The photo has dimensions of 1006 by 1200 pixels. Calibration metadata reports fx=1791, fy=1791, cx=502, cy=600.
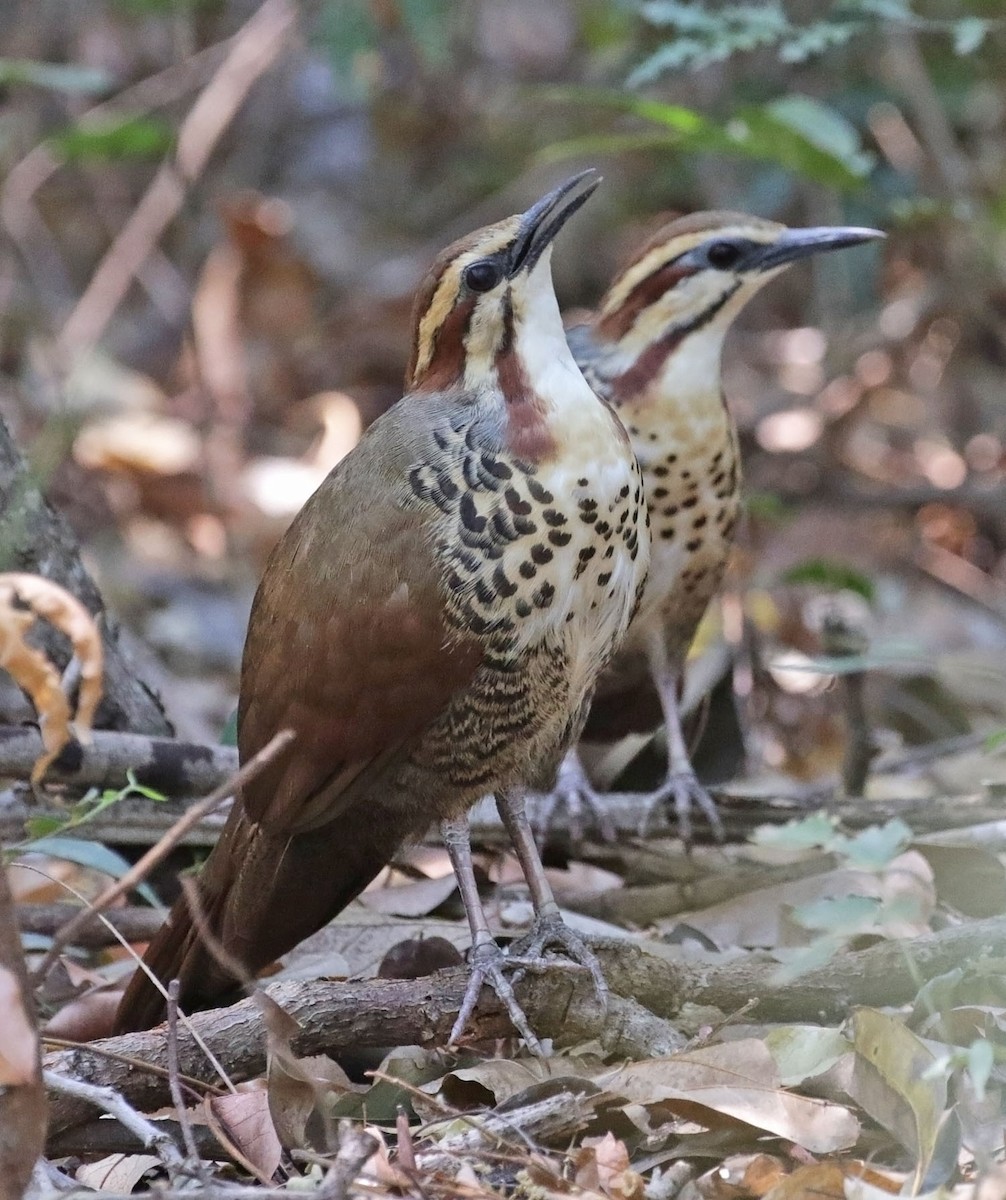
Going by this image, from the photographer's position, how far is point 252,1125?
256cm

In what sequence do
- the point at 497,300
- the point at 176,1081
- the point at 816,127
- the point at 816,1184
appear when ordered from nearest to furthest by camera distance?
the point at 816,1184, the point at 176,1081, the point at 497,300, the point at 816,127

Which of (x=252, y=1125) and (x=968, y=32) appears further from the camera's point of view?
(x=968, y=32)

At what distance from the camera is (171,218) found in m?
7.40

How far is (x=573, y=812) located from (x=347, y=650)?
4.31 feet

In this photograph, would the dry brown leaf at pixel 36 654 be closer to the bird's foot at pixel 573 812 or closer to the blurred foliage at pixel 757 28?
the bird's foot at pixel 573 812

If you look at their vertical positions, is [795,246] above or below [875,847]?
above

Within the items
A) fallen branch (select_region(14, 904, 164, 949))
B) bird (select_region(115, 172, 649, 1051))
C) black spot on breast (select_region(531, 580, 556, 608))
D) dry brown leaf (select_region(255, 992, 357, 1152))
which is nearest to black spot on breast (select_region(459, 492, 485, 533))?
bird (select_region(115, 172, 649, 1051))

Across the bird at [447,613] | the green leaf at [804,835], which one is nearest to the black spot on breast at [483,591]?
the bird at [447,613]

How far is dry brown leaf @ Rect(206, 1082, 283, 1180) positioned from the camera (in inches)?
99.3

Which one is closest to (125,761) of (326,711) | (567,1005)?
(326,711)

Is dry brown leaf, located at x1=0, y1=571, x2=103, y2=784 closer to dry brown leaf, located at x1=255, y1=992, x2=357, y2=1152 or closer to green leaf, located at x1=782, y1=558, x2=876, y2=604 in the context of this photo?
dry brown leaf, located at x1=255, y1=992, x2=357, y2=1152

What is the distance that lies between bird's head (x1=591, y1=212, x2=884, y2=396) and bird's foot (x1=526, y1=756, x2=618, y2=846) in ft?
2.97

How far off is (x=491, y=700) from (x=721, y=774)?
4.98 feet

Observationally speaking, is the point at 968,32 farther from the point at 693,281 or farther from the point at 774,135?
the point at 693,281
